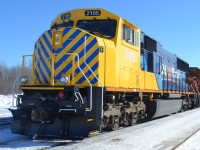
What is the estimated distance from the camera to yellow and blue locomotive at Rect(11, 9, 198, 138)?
8586 millimetres

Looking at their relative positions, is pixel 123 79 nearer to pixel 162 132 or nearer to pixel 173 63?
pixel 162 132

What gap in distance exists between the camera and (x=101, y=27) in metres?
10.2

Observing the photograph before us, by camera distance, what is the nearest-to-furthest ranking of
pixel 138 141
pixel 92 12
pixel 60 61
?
pixel 138 141 < pixel 60 61 < pixel 92 12

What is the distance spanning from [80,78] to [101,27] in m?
1.98

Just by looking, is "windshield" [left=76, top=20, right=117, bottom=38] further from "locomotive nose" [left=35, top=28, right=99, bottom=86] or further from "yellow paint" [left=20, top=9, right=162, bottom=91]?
"locomotive nose" [left=35, top=28, right=99, bottom=86]

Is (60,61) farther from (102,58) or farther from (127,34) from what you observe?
(127,34)

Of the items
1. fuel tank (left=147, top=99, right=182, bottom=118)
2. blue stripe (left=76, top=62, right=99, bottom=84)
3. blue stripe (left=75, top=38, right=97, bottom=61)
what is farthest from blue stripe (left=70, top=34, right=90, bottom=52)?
fuel tank (left=147, top=99, right=182, bottom=118)

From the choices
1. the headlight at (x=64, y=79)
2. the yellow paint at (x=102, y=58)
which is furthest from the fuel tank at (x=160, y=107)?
the headlight at (x=64, y=79)

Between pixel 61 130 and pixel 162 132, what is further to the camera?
pixel 162 132

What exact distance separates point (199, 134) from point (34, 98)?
526 cm

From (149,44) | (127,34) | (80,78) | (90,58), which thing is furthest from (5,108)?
(90,58)

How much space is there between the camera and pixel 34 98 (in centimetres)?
893

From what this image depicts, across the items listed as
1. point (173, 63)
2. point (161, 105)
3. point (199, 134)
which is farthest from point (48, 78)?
point (173, 63)

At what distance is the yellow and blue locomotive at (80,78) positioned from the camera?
28.2 ft
